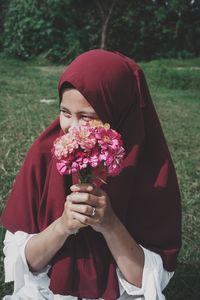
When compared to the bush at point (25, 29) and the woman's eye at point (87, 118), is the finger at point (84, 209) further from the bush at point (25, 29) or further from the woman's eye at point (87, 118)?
the bush at point (25, 29)

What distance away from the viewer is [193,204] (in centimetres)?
466

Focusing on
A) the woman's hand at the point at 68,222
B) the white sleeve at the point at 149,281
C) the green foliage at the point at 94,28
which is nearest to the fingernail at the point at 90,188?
the woman's hand at the point at 68,222

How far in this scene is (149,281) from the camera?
1940 mm

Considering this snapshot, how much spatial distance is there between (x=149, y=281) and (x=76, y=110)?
74 cm

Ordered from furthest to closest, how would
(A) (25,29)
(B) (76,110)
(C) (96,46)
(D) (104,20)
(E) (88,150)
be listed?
1. (C) (96,46)
2. (D) (104,20)
3. (A) (25,29)
4. (B) (76,110)
5. (E) (88,150)

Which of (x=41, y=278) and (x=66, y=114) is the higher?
(x=66, y=114)

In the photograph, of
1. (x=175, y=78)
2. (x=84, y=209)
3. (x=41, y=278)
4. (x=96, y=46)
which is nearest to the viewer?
(x=84, y=209)

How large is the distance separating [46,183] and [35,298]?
0.51 metres

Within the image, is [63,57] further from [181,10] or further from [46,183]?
[46,183]

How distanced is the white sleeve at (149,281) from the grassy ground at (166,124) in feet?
4.51

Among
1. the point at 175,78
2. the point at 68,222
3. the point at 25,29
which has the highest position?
the point at 68,222

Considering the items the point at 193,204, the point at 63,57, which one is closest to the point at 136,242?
the point at 193,204

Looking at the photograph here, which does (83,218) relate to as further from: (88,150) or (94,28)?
(94,28)

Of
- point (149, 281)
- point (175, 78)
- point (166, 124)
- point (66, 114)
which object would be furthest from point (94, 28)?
point (149, 281)
